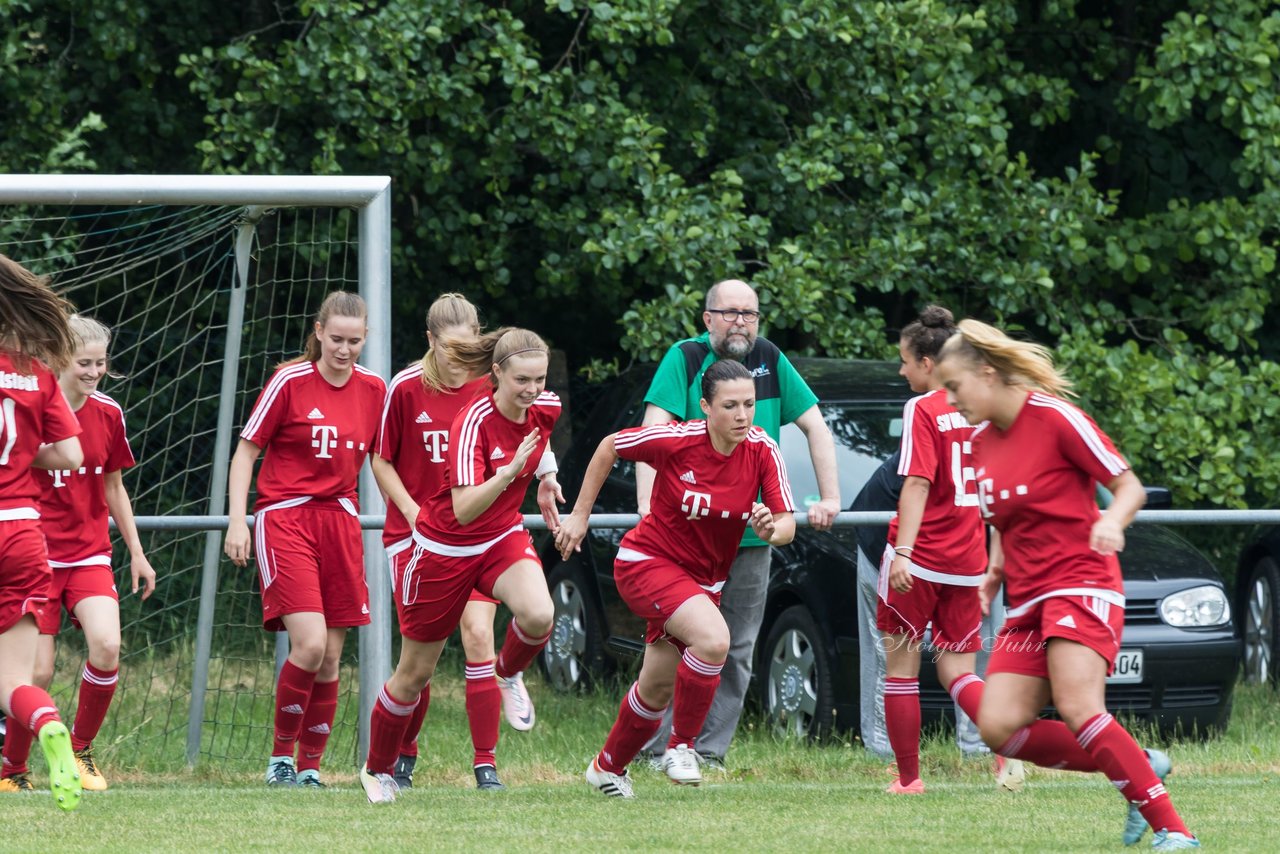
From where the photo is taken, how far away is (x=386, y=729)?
7102mm

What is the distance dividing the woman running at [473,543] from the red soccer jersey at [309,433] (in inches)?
27.9

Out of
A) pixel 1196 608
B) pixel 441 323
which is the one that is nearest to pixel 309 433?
pixel 441 323

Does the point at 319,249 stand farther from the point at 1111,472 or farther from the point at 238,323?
the point at 1111,472

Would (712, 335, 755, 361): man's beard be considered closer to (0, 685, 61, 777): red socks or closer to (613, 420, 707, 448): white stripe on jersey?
(613, 420, 707, 448): white stripe on jersey

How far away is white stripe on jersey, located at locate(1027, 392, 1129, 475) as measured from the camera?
5.67 metres

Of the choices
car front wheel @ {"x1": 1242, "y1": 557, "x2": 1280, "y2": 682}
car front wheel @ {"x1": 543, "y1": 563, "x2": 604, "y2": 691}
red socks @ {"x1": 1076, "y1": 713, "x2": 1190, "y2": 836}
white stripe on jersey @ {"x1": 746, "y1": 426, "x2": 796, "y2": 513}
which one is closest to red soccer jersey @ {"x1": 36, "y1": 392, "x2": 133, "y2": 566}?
white stripe on jersey @ {"x1": 746, "y1": 426, "x2": 796, "y2": 513}

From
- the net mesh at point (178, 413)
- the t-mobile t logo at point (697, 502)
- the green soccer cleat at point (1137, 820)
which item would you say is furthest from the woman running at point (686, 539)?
the net mesh at point (178, 413)

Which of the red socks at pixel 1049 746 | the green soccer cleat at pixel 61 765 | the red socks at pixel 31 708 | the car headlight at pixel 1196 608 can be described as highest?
the red socks at pixel 1049 746

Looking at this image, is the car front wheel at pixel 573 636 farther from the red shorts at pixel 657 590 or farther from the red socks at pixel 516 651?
the red shorts at pixel 657 590

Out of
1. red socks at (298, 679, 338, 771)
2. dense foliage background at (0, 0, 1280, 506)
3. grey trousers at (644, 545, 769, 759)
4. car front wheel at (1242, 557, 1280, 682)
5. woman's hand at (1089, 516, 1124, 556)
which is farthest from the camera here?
dense foliage background at (0, 0, 1280, 506)

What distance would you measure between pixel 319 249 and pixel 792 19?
3.45 meters

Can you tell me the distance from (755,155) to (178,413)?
433cm

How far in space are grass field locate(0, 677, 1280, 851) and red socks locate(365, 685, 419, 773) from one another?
18 centimetres

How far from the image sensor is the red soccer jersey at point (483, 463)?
6922mm
